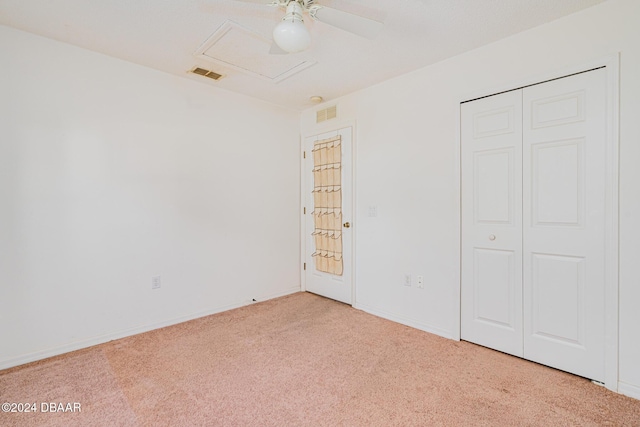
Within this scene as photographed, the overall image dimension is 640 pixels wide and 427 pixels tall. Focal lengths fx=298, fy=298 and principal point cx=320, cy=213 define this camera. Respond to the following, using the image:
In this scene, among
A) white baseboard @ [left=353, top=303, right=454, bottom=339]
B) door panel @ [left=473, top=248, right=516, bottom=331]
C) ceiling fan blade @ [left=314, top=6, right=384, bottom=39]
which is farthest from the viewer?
white baseboard @ [left=353, top=303, right=454, bottom=339]

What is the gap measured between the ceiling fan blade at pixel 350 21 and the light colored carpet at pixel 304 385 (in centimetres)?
220

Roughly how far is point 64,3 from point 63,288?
2056 millimetres

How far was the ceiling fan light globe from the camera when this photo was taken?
64.1 inches

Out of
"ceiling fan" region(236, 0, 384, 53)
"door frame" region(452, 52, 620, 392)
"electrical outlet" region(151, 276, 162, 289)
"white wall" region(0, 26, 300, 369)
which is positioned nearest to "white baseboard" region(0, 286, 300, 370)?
"white wall" region(0, 26, 300, 369)

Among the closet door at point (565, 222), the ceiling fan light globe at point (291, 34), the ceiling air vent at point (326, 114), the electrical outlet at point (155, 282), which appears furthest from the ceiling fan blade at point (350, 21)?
the electrical outlet at point (155, 282)

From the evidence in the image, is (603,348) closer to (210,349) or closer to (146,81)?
(210,349)

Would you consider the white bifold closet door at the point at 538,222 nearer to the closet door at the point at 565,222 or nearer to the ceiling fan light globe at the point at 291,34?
the closet door at the point at 565,222

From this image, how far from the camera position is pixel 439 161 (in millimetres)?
2693

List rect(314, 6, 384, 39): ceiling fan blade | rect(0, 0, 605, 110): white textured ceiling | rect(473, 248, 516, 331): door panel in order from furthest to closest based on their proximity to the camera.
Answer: rect(473, 248, 516, 331): door panel
rect(0, 0, 605, 110): white textured ceiling
rect(314, 6, 384, 39): ceiling fan blade

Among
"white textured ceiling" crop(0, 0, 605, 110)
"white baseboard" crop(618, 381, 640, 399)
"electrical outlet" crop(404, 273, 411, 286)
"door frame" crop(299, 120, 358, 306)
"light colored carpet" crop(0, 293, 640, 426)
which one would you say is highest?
"white textured ceiling" crop(0, 0, 605, 110)

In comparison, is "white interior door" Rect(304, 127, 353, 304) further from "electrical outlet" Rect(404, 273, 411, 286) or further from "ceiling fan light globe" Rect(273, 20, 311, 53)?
"ceiling fan light globe" Rect(273, 20, 311, 53)

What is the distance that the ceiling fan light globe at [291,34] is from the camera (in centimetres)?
163

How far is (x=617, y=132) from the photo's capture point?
6.07 feet

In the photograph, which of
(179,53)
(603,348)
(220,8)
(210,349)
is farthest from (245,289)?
(603,348)
